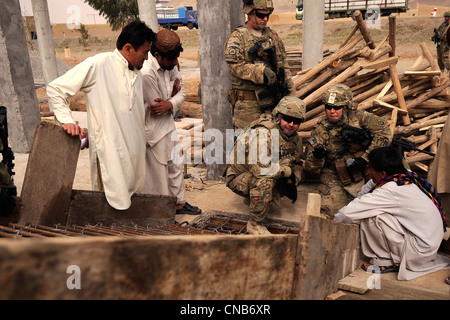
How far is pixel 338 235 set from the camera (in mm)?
2273

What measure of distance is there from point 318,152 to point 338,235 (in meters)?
2.00

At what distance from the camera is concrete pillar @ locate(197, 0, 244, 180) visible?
4.84 metres

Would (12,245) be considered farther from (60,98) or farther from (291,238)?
(60,98)

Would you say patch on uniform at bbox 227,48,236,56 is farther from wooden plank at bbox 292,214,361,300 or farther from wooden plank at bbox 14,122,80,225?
wooden plank at bbox 292,214,361,300

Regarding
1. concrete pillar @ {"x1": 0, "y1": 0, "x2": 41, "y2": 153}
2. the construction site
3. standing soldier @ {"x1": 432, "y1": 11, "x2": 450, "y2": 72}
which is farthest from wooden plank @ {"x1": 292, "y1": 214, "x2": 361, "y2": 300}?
standing soldier @ {"x1": 432, "y1": 11, "x2": 450, "y2": 72}

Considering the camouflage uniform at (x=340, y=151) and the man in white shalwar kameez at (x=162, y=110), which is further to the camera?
the camouflage uniform at (x=340, y=151)

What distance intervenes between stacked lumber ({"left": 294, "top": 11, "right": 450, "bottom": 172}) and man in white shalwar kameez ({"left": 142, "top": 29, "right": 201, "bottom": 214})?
176 centimetres

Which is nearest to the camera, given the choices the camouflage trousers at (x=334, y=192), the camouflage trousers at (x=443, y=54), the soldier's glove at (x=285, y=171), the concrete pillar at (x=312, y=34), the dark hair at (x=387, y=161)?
the dark hair at (x=387, y=161)

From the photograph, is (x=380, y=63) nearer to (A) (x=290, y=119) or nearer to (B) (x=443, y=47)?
(A) (x=290, y=119)

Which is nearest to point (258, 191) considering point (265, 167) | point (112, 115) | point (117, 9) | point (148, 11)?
point (265, 167)

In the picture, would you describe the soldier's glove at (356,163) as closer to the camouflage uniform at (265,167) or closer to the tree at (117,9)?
the camouflage uniform at (265,167)

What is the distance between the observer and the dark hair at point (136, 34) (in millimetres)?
3201

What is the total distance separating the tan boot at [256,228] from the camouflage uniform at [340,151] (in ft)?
2.61

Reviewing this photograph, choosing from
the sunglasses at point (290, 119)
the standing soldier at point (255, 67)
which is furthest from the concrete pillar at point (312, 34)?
the sunglasses at point (290, 119)
